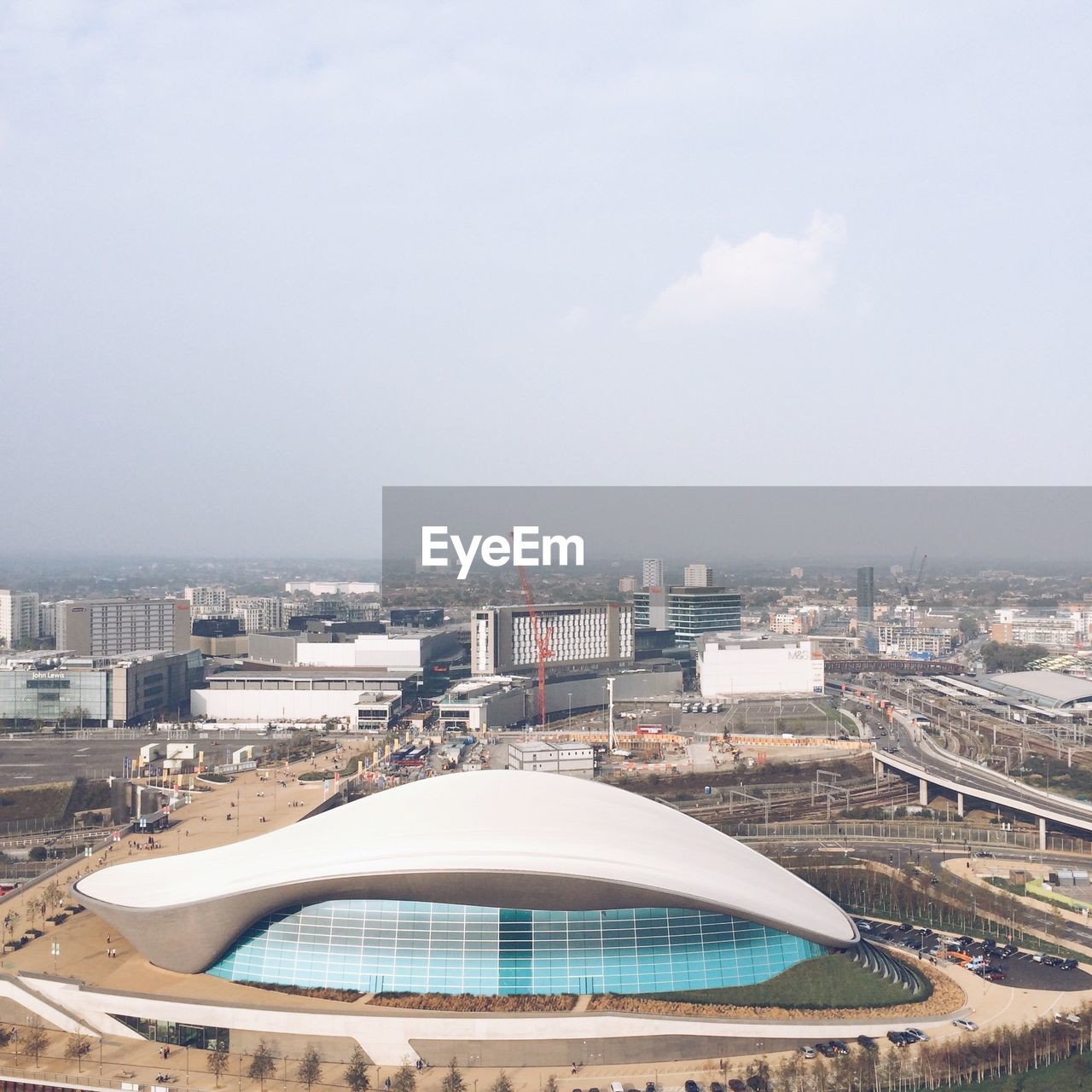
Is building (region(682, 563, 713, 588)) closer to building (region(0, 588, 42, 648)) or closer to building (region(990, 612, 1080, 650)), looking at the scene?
building (region(990, 612, 1080, 650))

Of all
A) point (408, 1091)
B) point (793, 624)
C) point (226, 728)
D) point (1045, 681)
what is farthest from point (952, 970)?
point (793, 624)

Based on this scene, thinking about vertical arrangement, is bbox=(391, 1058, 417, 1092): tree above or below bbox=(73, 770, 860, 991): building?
below

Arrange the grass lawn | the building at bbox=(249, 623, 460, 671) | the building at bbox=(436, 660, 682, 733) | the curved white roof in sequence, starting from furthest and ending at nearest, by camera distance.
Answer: the building at bbox=(249, 623, 460, 671), the building at bbox=(436, 660, 682, 733), the grass lawn, the curved white roof

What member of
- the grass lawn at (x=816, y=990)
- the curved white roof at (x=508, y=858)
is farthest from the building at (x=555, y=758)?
the grass lawn at (x=816, y=990)

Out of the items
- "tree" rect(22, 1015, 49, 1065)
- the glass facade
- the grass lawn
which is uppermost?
the glass facade

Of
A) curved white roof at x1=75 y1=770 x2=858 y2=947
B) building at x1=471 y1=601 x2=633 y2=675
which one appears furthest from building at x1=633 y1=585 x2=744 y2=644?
curved white roof at x1=75 y1=770 x2=858 y2=947

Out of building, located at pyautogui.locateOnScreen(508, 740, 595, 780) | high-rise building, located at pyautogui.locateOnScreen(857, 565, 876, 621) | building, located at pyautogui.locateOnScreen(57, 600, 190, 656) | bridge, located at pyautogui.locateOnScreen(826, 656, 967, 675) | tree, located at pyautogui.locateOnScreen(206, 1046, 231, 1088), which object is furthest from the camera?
high-rise building, located at pyautogui.locateOnScreen(857, 565, 876, 621)

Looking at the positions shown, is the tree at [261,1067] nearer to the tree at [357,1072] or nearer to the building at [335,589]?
the tree at [357,1072]

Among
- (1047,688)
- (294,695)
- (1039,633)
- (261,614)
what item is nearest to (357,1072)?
(294,695)
